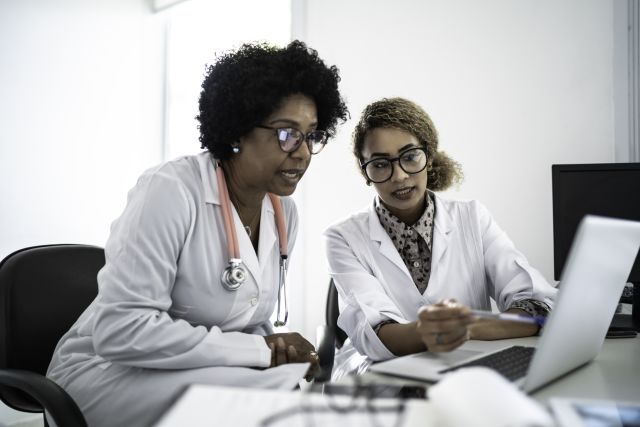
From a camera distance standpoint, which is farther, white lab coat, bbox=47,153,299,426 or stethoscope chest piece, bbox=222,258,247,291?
stethoscope chest piece, bbox=222,258,247,291

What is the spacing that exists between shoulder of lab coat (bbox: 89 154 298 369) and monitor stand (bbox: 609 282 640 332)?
987 millimetres

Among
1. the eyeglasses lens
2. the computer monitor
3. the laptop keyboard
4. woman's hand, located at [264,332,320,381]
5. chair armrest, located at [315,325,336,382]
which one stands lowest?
chair armrest, located at [315,325,336,382]

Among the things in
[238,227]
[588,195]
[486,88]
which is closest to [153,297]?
[238,227]

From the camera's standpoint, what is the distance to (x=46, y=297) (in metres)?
1.55

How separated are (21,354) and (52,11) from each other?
2362 millimetres

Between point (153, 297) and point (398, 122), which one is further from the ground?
point (398, 122)

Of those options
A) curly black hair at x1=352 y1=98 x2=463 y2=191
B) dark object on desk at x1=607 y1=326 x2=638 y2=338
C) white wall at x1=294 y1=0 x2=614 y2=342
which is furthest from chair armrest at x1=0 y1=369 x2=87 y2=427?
white wall at x1=294 y1=0 x2=614 y2=342

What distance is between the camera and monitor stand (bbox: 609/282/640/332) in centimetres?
152

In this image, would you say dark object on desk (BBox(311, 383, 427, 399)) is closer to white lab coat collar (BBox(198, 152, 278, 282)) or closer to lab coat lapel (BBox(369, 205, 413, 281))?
white lab coat collar (BBox(198, 152, 278, 282))

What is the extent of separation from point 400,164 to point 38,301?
1.12 meters

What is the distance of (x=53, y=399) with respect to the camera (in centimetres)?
112

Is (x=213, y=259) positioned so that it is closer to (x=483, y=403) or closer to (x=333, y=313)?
(x=333, y=313)

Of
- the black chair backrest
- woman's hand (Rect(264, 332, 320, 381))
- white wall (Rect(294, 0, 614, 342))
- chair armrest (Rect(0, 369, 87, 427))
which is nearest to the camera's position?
chair armrest (Rect(0, 369, 87, 427))

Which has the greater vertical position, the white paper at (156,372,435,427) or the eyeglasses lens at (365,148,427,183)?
the eyeglasses lens at (365,148,427,183)
